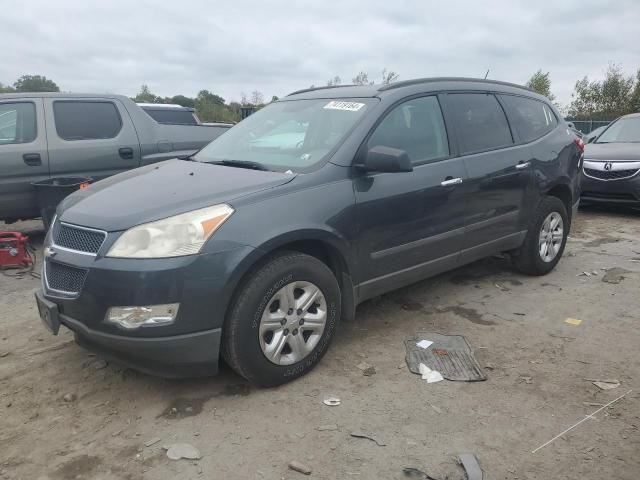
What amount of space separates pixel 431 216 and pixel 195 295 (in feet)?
6.20

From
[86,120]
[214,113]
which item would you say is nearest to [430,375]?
[86,120]

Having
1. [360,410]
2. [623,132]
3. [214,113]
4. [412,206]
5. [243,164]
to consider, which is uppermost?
[214,113]

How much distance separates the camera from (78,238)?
2.93 meters

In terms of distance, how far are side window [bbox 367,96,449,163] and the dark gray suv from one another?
0.04 feet

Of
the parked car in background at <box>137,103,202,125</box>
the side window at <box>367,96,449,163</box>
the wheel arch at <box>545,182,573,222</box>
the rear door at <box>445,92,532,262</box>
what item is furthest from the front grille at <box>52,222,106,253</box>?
the parked car in background at <box>137,103,202,125</box>

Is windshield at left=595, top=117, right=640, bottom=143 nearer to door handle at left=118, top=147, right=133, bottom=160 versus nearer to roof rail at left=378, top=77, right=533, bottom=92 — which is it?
roof rail at left=378, top=77, right=533, bottom=92

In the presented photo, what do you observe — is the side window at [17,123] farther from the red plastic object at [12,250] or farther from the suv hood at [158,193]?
the suv hood at [158,193]

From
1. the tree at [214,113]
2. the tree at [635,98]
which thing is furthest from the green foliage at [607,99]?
the tree at [214,113]

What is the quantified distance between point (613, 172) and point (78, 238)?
762 cm

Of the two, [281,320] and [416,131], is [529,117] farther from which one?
[281,320]

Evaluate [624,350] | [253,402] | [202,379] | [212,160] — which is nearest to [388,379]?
[253,402]

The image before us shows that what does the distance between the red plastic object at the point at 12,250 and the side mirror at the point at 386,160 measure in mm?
4096

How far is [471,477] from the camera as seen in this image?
235 cm

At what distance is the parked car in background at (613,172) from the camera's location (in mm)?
Answer: 7777
